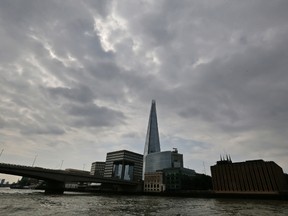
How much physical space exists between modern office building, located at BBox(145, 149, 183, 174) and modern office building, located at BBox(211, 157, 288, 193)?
179 feet

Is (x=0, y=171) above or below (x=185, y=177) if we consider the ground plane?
below

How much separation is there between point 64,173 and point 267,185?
101 m

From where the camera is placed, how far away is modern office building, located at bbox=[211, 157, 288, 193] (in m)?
107

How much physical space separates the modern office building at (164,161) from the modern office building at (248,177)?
54664mm

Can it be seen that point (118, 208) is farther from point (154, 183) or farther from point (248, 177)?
point (154, 183)

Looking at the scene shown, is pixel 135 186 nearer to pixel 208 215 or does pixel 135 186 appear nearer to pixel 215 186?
pixel 215 186

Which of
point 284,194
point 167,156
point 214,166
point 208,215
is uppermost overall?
point 167,156

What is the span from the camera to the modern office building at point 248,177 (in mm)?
106625

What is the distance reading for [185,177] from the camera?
5581 inches

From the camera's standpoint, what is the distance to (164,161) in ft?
595

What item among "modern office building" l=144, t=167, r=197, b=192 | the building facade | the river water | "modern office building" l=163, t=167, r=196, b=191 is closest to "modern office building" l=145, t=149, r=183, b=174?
"modern office building" l=144, t=167, r=197, b=192

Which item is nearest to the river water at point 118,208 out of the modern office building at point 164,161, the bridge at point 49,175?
the bridge at point 49,175

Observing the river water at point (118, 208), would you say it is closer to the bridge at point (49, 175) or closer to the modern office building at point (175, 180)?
the bridge at point (49, 175)

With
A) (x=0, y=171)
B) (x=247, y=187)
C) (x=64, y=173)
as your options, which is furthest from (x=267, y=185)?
(x=0, y=171)
